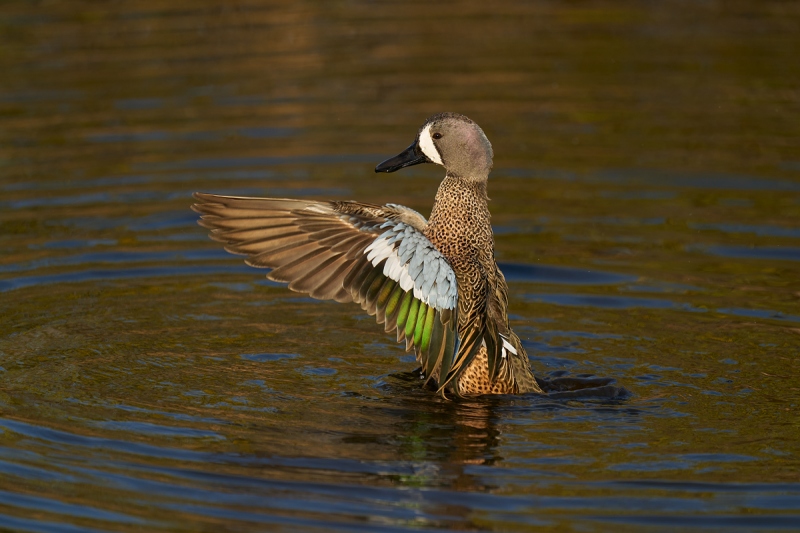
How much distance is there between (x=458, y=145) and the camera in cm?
655

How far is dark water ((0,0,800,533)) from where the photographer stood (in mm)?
5199

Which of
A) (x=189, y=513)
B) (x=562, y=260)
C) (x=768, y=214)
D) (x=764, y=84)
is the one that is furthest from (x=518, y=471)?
(x=764, y=84)

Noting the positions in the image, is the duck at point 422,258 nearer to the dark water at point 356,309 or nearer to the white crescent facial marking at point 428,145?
the white crescent facial marking at point 428,145

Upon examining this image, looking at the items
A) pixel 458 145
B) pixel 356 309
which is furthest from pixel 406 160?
pixel 356 309

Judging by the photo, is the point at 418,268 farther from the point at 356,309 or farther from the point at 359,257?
the point at 356,309

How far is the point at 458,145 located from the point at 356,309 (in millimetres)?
1862

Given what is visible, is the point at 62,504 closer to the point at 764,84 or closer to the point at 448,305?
the point at 448,305

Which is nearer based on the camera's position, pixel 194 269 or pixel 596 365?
pixel 596 365

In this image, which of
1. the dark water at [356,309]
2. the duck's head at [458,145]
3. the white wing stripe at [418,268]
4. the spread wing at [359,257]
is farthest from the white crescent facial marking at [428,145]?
the dark water at [356,309]

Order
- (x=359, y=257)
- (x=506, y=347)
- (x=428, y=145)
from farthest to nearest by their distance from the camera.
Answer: (x=428, y=145) < (x=506, y=347) < (x=359, y=257)

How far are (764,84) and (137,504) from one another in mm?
9374

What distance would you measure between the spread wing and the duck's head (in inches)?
14.1

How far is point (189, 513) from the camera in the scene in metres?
4.95

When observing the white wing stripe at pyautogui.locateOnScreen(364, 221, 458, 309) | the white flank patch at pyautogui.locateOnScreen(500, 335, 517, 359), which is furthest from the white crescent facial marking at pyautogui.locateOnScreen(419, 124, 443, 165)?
the white flank patch at pyautogui.locateOnScreen(500, 335, 517, 359)
